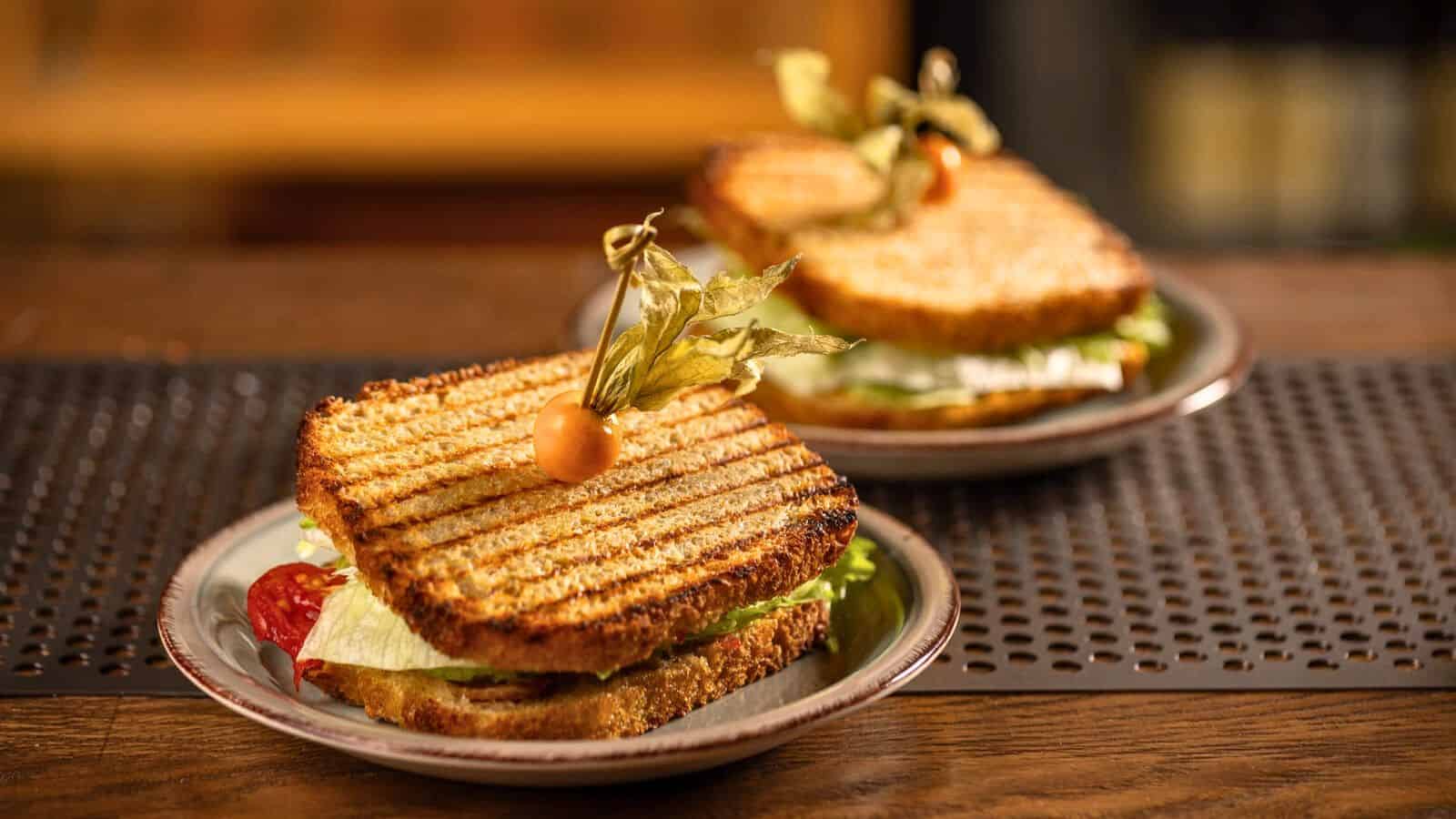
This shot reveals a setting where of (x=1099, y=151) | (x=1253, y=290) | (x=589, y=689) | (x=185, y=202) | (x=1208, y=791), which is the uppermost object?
(x=589, y=689)

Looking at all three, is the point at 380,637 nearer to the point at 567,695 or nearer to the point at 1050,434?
the point at 567,695

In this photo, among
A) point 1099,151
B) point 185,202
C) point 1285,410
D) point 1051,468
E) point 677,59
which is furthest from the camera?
point 185,202

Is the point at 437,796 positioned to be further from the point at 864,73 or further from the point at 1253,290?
the point at 864,73

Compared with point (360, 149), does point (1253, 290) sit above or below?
above

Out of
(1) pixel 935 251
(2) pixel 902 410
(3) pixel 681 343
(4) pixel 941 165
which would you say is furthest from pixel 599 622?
(4) pixel 941 165

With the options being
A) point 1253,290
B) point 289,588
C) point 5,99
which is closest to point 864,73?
point 1253,290

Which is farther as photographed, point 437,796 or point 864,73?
point 864,73

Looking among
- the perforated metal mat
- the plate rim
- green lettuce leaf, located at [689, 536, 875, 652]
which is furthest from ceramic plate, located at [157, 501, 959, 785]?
the plate rim

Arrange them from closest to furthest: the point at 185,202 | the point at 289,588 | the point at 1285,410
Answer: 1. the point at 289,588
2. the point at 1285,410
3. the point at 185,202
